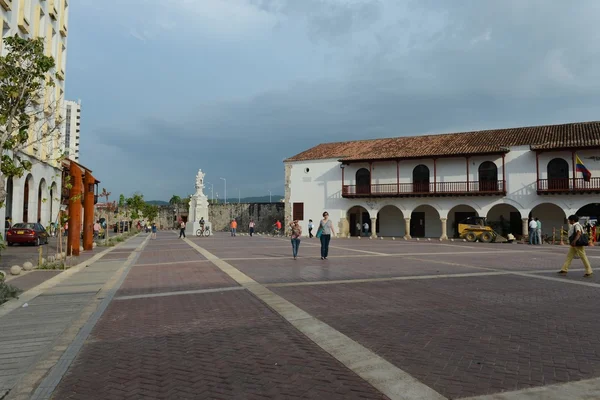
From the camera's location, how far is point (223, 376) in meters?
3.80

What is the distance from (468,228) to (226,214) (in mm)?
32355

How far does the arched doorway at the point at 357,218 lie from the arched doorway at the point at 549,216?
524 inches

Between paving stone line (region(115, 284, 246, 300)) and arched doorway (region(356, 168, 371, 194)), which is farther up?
arched doorway (region(356, 168, 371, 194))

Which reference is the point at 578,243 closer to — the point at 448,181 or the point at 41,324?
the point at 41,324

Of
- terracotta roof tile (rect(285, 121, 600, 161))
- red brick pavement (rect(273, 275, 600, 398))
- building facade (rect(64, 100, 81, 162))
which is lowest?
red brick pavement (rect(273, 275, 600, 398))

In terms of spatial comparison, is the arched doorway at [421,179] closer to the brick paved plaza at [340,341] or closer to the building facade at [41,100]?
the building facade at [41,100]

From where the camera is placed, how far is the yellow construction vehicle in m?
28.3

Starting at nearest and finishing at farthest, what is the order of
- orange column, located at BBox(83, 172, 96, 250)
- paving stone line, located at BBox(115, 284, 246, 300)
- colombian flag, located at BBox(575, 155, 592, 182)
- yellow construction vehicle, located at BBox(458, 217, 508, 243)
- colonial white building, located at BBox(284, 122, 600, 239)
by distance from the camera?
paving stone line, located at BBox(115, 284, 246, 300) < orange column, located at BBox(83, 172, 96, 250) < colombian flag, located at BBox(575, 155, 592, 182) < yellow construction vehicle, located at BBox(458, 217, 508, 243) < colonial white building, located at BBox(284, 122, 600, 239)

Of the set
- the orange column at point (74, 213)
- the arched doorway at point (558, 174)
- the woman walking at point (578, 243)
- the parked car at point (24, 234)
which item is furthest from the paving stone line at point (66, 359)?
the arched doorway at point (558, 174)

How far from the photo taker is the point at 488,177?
32.1 m

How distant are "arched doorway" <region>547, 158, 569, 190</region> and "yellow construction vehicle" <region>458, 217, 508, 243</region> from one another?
5.21 meters

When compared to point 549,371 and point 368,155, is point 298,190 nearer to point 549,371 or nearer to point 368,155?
point 368,155

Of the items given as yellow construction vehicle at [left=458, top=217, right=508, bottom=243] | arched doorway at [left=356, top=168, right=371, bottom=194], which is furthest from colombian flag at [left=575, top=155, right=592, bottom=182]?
arched doorway at [left=356, top=168, right=371, bottom=194]

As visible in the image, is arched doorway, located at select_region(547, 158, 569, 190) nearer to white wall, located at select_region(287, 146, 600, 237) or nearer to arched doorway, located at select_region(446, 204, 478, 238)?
white wall, located at select_region(287, 146, 600, 237)
